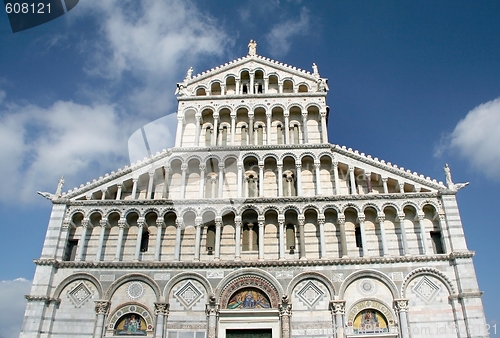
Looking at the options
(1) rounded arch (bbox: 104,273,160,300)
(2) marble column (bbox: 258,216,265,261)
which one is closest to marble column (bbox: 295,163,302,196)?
(2) marble column (bbox: 258,216,265,261)

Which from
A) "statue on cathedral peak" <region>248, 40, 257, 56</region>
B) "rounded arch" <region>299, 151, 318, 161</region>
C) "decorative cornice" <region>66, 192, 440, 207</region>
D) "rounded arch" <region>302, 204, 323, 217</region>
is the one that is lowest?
"rounded arch" <region>302, 204, 323, 217</region>

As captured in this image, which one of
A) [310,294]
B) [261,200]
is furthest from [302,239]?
[261,200]

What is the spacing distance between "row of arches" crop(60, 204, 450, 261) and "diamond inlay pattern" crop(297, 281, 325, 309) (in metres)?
1.33

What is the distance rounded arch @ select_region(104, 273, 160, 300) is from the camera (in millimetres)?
18972

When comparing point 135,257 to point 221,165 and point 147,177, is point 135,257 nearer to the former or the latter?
point 147,177

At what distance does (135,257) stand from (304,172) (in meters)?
8.17

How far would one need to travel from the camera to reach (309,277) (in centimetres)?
1888

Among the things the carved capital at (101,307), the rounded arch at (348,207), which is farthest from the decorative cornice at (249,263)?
the rounded arch at (348,207)

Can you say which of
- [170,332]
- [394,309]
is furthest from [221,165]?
[394,309]

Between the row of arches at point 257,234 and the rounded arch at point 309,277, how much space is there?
0.87m

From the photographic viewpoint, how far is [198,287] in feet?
62.6

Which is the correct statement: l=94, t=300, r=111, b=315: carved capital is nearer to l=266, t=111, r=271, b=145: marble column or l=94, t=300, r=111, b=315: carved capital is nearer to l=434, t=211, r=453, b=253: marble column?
l=266, t=111, r=271, b=145: marble column

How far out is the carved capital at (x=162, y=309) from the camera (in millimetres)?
18500

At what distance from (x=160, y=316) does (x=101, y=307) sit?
2.34 m
